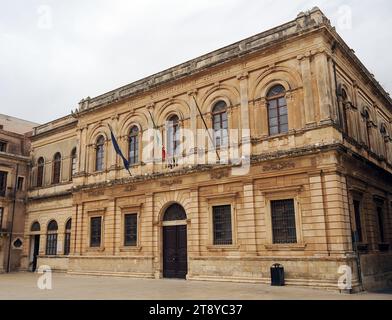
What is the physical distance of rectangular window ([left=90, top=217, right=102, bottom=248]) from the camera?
72.7 feet

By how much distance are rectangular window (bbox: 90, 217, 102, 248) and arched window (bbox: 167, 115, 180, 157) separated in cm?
608

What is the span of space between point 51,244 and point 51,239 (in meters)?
0.35

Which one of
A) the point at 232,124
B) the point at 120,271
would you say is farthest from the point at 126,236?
the point at 232,124

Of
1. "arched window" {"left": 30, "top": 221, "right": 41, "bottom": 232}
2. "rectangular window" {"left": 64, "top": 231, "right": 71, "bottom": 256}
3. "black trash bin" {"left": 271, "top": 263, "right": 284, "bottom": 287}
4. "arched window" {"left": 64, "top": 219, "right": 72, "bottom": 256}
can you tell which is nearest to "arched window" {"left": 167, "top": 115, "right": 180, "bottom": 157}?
"black trash bin" {"left": 271, "top": 263, "right": 284, "bottom": 287}

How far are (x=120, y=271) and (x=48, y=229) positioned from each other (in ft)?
28.6

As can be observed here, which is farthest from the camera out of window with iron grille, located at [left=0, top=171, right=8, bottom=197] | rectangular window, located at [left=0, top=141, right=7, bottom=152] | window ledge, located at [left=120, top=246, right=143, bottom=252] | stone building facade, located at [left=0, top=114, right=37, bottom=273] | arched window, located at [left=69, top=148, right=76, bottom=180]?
rectangular window, located at [left=0, top=141, right=7, bottom=152]

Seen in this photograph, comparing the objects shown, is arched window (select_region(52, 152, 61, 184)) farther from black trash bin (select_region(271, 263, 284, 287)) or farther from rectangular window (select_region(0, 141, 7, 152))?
black trash bin (select_region(271, 263, 284, 287))

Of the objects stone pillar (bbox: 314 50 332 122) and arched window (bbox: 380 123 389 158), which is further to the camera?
arched window (bbox: 380 123 389 158)

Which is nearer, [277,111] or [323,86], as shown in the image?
[323,86]

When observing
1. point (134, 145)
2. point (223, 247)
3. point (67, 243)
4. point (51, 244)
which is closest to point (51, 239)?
point (51, 244)

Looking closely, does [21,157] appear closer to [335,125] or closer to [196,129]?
[196,129]

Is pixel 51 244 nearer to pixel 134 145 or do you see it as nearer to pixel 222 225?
pixel 134 145

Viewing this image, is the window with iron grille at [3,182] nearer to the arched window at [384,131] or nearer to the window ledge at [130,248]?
the window ledge at [130,248]

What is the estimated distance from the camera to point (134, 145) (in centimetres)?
2209
